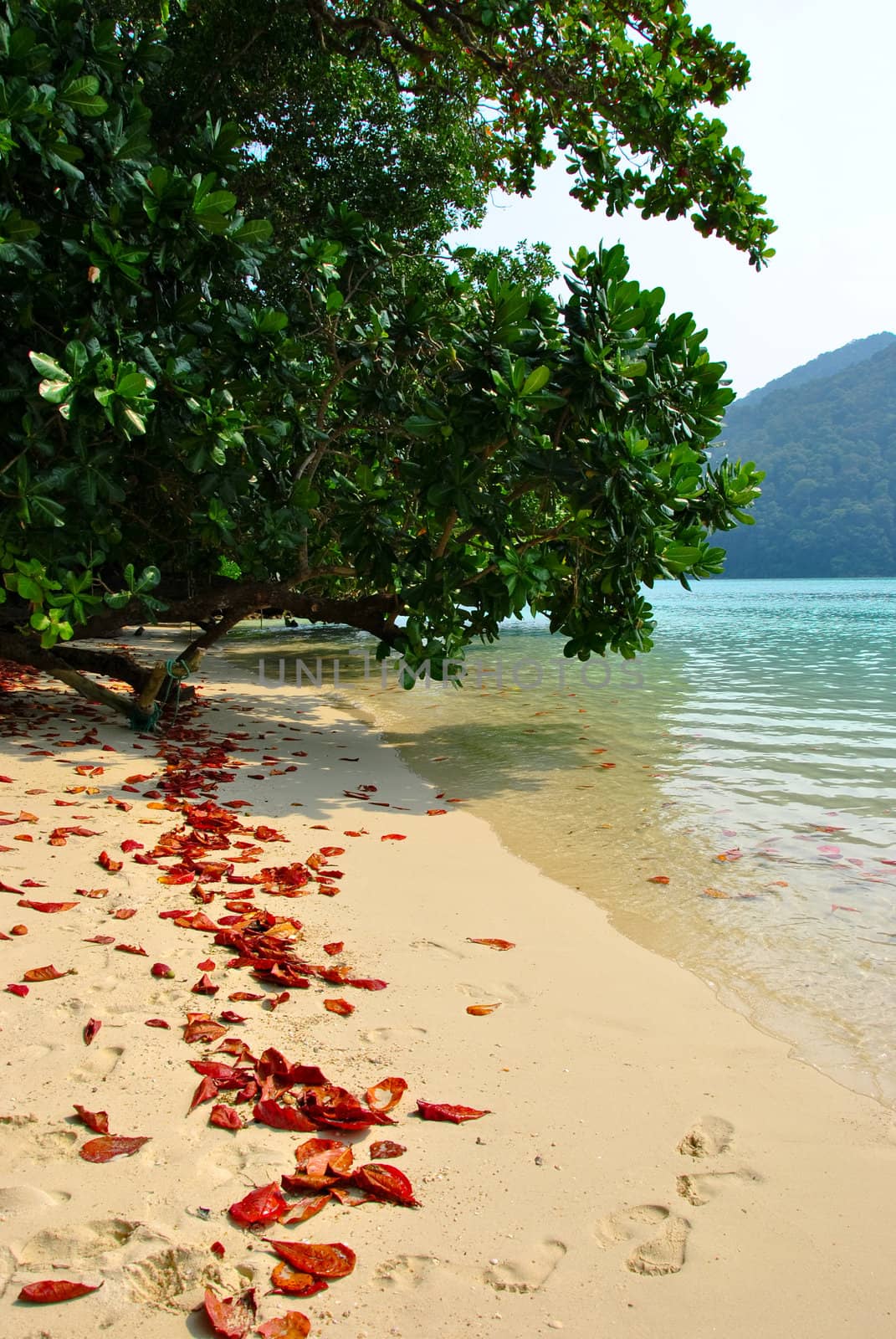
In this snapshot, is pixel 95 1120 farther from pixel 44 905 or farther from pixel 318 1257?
pixel 44 905

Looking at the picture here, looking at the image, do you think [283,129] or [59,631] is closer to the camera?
[59,631]

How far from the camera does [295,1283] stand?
157 centimetres

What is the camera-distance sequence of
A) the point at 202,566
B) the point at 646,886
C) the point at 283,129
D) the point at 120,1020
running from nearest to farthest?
1. the point at 120,1020
2. the point at 646,886
3. the point at 202,566
4. the point at 283,129

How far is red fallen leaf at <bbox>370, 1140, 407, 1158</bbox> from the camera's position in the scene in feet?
6.50

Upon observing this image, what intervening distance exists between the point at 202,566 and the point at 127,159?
4.25 meters

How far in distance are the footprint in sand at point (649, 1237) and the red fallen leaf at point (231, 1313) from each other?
0.69m

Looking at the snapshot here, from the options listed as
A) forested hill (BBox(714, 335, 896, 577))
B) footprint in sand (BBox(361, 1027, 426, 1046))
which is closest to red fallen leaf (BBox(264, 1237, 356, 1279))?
footprint in sand (BBox(361, 1027, 426, 1046))

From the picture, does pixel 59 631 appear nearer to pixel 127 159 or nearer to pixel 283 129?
pixel 127 159

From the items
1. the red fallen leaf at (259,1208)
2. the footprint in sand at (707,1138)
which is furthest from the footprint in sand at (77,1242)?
the footprint in sand at (707,1138)

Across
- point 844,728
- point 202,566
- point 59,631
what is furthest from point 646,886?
point 202,566

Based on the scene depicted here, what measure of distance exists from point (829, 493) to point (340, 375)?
7713cm

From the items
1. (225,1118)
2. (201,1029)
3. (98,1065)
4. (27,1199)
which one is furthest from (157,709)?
(27,1199)

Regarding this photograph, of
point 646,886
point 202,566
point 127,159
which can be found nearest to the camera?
point 646,886

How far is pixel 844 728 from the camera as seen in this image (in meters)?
8.86
